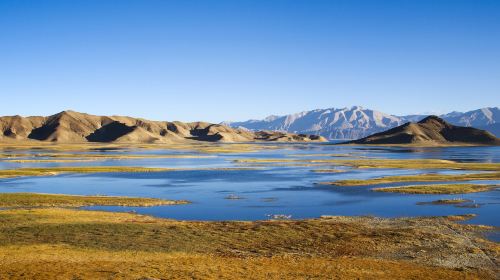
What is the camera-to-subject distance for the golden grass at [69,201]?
2453 inches

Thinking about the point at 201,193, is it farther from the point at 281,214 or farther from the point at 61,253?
the point at 61,253

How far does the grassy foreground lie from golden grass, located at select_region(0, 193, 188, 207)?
36.2ft

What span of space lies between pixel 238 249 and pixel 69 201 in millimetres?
33730

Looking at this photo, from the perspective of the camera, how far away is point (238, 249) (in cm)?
3875

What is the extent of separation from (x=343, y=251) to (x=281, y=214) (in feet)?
62.6

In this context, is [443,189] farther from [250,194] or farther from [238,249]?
[238,249]

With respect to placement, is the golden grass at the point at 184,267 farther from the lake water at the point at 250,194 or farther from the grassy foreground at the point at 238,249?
the lake water at the point at 250,194

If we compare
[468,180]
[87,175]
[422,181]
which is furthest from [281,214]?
[87,175]

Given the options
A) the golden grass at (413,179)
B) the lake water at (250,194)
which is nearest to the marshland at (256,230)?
the lake water at (250,194)

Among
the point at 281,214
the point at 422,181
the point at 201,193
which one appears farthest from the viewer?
the point at 422,181

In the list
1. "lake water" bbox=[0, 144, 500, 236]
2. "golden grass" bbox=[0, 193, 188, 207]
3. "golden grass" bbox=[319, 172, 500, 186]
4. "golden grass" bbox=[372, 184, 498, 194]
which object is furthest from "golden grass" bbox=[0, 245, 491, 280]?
"golden grass" bbox=[319, 172, 500, 186]

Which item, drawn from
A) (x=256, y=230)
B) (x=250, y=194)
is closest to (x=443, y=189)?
(x=250, y=194)

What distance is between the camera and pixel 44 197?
6606 centimetres

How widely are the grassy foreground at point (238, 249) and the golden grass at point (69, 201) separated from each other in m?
11.0
